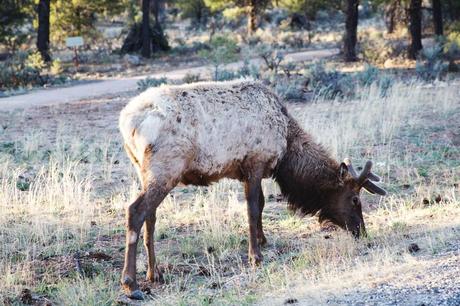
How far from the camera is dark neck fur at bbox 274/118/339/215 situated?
Answer: 28.0 ft

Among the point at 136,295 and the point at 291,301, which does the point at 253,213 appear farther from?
the point at 291,301

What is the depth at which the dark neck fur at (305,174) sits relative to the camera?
854 cm

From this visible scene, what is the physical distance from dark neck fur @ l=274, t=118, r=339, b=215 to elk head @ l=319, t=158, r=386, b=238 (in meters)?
0.08

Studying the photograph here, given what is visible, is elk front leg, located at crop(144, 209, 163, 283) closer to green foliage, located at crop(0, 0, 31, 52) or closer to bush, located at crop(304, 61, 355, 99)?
bush, located at crop(304, 61, 355, 99)

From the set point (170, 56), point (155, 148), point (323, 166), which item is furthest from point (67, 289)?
point (170, 56)

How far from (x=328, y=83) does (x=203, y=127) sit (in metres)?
13.5

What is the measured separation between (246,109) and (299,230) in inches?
78.4

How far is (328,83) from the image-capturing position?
67.7 feet

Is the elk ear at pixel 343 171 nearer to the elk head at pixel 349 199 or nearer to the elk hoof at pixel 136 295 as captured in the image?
the elk head at pixel 349 199

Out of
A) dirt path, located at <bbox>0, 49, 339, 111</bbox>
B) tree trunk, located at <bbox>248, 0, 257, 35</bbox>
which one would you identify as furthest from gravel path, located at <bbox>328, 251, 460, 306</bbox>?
tree trunk, located at <bbox>248, 0, 257, 35</bbox>

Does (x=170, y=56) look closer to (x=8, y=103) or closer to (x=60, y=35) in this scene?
(x=60, y=35)

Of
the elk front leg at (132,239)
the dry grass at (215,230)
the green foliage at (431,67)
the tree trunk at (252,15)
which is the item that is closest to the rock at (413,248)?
the dry grass at (215,230)

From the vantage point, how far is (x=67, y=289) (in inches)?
276

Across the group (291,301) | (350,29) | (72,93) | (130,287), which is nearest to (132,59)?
(350,29)
